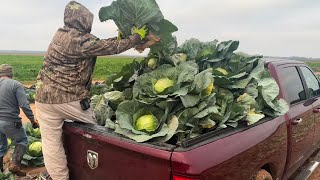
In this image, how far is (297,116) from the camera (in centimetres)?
419

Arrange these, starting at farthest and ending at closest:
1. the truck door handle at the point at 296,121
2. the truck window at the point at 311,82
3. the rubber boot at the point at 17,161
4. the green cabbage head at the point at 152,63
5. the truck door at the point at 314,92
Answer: the rubber boot at the point at 17,161 → the truck window at the point at 311,82 → the truck door at the point at 314,92 → the truck door handle at the point at 296,121 → the green cabbage head at the point at 152,63

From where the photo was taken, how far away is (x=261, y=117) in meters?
3.29

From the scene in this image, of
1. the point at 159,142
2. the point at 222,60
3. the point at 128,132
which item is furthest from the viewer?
the point at 222,60

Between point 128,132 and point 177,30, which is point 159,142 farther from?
point 177,30

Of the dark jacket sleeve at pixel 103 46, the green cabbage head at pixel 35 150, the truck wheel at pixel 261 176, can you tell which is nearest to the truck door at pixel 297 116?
the truck wheel at pixel 261 176

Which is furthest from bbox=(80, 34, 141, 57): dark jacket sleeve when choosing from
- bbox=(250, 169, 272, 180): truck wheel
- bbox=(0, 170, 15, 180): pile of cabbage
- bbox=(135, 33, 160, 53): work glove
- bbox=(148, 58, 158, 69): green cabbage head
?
bbox=(0, 170, 15, 180): pile of cabbage

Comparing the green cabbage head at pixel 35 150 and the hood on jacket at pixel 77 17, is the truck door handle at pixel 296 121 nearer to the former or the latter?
the hood on jacket at pixel 77 17

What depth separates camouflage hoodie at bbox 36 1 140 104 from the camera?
334 centimetres

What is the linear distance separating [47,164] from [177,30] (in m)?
1.84

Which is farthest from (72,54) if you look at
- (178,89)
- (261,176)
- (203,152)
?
(261,176)

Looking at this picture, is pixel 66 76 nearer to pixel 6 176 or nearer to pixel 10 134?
pixel 6 176

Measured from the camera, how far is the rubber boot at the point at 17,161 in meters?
5.65

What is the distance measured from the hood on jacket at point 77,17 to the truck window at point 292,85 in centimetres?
239

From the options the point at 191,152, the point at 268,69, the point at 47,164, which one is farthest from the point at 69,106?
the point at 268,69
